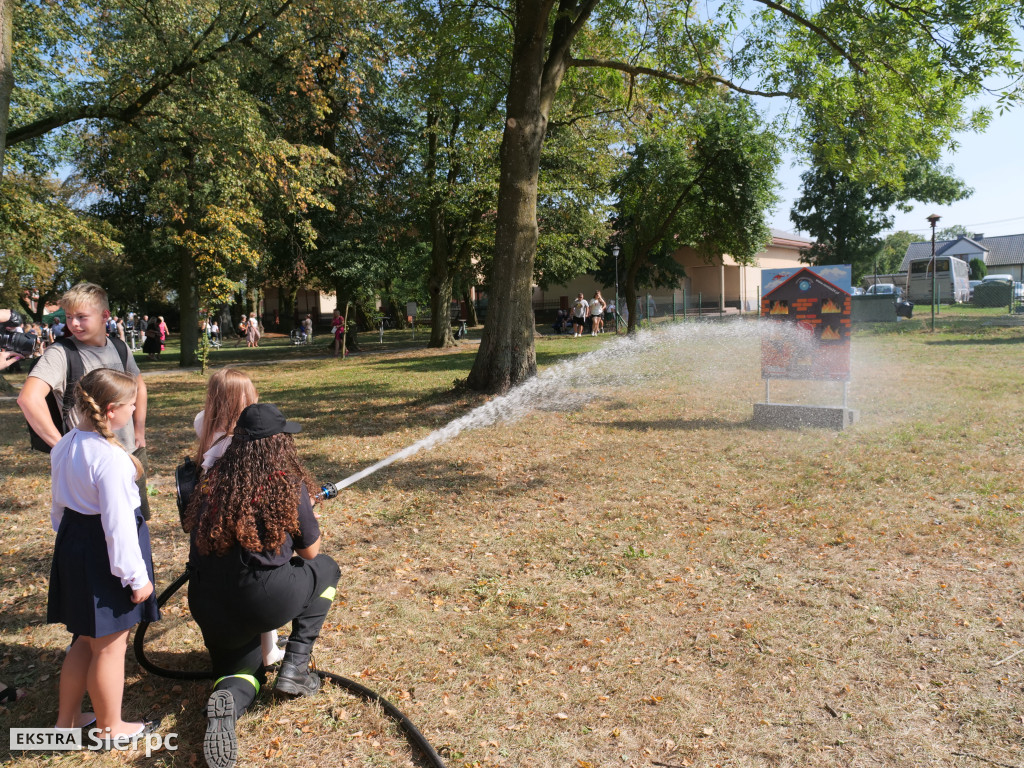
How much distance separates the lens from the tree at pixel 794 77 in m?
10.5

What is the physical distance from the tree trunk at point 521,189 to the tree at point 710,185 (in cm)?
1344

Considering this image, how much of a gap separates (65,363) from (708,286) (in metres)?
48.8

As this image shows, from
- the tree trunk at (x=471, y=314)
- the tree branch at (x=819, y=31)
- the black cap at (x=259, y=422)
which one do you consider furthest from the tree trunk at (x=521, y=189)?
the tree trunk at (x=471, y=314)

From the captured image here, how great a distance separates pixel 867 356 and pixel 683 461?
41.7 ft

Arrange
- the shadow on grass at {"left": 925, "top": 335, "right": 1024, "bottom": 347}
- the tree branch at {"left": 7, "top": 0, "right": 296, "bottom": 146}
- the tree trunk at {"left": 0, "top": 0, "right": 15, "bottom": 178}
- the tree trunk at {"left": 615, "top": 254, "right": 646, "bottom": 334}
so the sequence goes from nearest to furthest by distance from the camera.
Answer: the tree trunk at {"left": 0, "top": 0, "right": 15, "bottom": 178}, the tree branch at {"left": 7, "top": 0, "right": 296, "bottom": 146}, the shadow on grass at {"left": 925, "top": 335, "right": 1024, "bottom": 347}, the tree trunk at {"left": 615, "top": 254, "right": 646, "bottom": 334}

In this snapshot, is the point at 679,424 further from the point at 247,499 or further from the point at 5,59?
the point at 5,59

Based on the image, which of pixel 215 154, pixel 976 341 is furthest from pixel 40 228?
pixel 976 341

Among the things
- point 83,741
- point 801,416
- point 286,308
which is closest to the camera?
point 83,741

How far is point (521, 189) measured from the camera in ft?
37.2

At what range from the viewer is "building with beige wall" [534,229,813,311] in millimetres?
47500

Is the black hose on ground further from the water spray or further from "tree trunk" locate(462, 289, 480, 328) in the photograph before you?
"tree trunk" locate(462, 289, 480, 328)

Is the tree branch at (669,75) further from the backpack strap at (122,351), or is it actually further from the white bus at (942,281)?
the white bus at (942,281)

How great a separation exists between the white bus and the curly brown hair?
140ft

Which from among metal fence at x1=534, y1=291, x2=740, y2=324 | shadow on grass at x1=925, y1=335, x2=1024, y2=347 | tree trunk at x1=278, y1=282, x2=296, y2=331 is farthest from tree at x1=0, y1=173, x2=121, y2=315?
tree trunk at x1=278, y1=282, x2=296, y2=331
